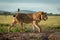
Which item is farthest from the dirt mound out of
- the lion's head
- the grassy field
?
the lion's head

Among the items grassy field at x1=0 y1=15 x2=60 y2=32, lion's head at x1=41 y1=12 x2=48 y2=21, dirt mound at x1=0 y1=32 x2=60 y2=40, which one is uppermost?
lion's head at x1=41 y1=12 x2=48 y2=21

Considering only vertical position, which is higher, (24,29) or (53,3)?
(53,3)

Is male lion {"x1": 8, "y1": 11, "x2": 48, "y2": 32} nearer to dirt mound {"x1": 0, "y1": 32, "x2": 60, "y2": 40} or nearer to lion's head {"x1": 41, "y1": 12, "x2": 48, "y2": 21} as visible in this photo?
lion's head {"x1": 41, "y1": 12, "x2": 48, "y2": 21}

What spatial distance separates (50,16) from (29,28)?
1.34 feet


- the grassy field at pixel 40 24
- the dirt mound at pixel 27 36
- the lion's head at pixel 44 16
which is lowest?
the dirt mound at pixel 27 36

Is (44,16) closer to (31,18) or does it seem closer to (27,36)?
(31,18)

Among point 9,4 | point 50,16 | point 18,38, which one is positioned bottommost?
point 18,38

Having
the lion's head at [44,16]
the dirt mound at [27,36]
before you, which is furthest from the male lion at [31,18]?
the dirt mound at [27,36]

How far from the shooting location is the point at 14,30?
9.52 ft

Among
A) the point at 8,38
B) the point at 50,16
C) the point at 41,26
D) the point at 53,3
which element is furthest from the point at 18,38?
the point at 53,3

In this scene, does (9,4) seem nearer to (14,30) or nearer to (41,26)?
(14,30)

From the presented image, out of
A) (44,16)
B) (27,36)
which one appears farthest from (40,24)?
(27,36)

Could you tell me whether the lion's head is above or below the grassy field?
above

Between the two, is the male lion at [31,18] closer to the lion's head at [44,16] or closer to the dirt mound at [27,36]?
the lion's head at [44,16]
